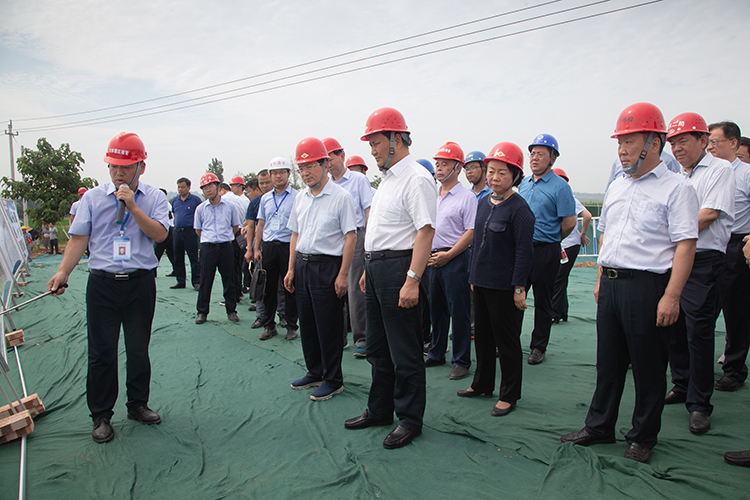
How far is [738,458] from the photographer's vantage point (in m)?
2.45

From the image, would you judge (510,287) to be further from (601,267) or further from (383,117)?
(383,117)

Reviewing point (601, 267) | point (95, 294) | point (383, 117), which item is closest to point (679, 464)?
point (601, 267)

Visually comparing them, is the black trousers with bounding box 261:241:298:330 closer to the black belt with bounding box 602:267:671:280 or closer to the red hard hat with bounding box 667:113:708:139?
the black belt with bounding box 602:267:671:280

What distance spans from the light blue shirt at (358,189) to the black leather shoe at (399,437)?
8.64ft

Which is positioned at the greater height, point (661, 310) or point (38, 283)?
point (661, 310)

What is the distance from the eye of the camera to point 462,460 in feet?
8.56

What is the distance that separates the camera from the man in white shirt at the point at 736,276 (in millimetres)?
3510

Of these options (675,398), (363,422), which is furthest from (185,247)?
(675,398)

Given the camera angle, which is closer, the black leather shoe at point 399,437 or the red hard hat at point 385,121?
the black leather shoe at point 399,437

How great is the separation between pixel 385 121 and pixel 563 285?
404 centimetres

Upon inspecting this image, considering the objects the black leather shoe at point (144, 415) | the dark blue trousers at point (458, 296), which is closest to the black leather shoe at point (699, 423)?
the dark blue trousers at point (458, 296)

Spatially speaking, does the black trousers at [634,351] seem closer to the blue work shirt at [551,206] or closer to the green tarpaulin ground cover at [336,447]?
the green tarpaulin ground cover at [336,447]

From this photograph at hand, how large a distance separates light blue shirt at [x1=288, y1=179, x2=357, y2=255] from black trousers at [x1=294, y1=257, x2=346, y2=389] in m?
0.12

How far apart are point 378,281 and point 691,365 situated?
2.34m
